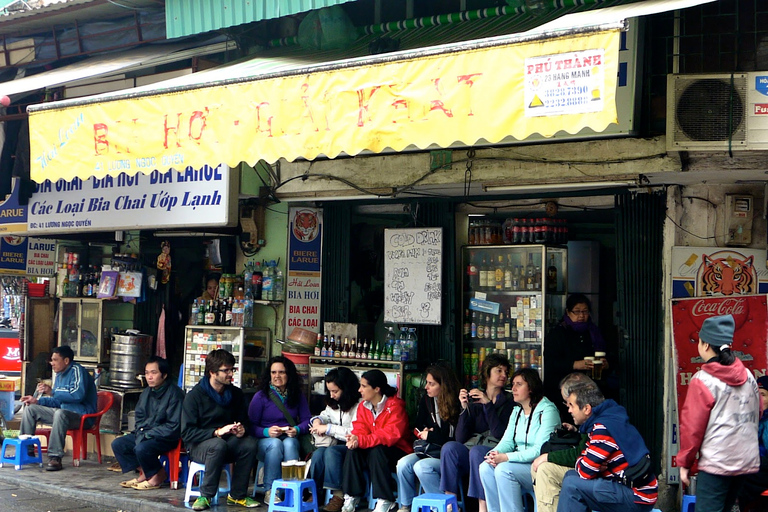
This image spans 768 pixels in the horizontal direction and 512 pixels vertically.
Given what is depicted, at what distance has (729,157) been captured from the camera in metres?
6.73

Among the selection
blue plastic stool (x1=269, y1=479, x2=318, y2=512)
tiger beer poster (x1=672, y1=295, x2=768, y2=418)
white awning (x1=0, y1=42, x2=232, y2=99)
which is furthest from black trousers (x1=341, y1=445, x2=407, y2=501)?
white awning (x1=0, y1=42, x2=232, y2=99)

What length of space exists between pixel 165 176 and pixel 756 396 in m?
5.87

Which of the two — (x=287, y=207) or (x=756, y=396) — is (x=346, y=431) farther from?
(x=756, y=396)

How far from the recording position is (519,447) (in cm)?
713

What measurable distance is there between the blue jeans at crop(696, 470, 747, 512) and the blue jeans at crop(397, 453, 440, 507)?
228 cm

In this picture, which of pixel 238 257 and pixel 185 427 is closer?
pixel 185 427

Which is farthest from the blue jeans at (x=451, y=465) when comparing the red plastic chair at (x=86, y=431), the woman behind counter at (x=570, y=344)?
the red plastic chair at (x=86, y=431)

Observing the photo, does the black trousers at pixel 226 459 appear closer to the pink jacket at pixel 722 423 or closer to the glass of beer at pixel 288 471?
the glass of beer at pixel 288 471

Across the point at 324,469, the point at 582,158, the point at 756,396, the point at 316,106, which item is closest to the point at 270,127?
the point at 316,106

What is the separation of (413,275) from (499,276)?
2.88 ft

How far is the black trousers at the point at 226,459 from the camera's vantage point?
8016mm

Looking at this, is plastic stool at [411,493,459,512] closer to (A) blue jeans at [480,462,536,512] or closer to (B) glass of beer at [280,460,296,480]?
(A) blue jeans at [480,462,536,512]

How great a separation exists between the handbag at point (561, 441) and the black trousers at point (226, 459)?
2832 millimetres

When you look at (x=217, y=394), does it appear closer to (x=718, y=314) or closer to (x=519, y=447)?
(x=519, y=447)
